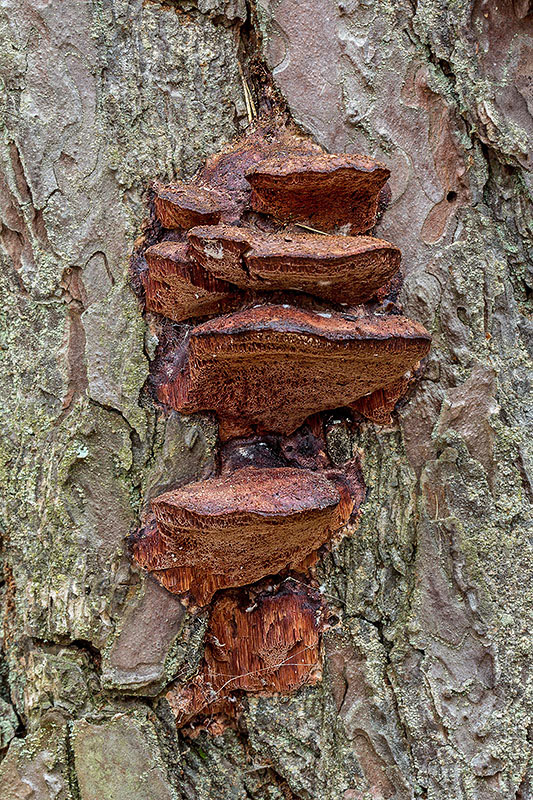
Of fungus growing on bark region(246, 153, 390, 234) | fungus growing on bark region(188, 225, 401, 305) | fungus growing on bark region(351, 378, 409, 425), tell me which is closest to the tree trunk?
fungus growing on bark region(351, 378, 409, 425)

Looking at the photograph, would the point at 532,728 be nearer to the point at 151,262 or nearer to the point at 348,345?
the point at 348,345

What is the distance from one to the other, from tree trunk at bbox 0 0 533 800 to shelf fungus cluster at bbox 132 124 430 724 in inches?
2.5

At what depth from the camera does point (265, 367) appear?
1.65 m

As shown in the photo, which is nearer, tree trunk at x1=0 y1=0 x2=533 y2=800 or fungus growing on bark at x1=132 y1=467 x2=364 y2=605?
fungus growing on bark at x1=132 y1=467 x2=364 y2=605

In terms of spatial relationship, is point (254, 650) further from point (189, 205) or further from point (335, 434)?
point (189, 205)

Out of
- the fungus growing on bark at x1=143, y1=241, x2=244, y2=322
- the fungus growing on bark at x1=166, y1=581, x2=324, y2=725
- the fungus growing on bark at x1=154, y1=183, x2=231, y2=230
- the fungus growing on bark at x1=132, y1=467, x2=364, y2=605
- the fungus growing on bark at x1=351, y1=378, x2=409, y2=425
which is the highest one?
the fungus growing on bark at x1=154, y1=183, x2=231, y2=230

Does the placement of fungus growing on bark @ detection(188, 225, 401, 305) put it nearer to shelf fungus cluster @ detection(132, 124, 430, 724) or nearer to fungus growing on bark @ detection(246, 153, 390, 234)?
shelf fungus cluster @ detection(132, 124, 430, 724)

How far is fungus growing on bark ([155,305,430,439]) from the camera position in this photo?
1.52 metres

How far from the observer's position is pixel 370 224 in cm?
185

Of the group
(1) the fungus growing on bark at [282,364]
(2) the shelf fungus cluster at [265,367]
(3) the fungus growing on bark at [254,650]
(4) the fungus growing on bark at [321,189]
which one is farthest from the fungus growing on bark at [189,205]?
(3) the fungus growing on bark at [254,650]

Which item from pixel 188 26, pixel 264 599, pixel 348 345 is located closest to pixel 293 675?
pixel 264 599

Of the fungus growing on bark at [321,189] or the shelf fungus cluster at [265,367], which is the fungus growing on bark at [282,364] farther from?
the fungus growing on bark at [321,189]

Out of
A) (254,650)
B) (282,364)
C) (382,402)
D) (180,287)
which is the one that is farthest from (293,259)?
(254,650)

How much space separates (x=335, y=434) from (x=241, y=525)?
0.49m
